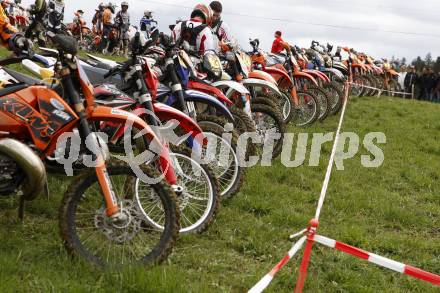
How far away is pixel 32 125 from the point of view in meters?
3.49

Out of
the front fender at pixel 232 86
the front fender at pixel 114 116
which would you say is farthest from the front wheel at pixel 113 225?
the front fender at pixel 232 86

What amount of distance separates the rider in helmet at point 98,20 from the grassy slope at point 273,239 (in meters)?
18.3

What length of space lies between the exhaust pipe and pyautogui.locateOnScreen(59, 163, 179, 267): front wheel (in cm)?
20

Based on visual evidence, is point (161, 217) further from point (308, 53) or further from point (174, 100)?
point (308, 53)

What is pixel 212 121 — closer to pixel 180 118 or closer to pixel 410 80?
pixel 180 118

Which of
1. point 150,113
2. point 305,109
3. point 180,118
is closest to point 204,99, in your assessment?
point 180,118

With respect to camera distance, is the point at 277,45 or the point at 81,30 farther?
the point at 81,30

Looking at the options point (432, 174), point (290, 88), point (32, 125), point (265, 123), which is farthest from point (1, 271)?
point (290, 88)

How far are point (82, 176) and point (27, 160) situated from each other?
0.35m

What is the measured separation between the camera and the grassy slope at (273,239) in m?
3.29

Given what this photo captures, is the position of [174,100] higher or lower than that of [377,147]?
higher

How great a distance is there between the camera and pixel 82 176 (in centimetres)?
338

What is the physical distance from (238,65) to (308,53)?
6823 mm

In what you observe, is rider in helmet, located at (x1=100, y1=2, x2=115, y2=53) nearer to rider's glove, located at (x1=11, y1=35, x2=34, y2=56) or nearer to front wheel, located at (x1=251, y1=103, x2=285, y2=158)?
front wheel, located at (x1=251, y1=103, x2=285, y2=158)
